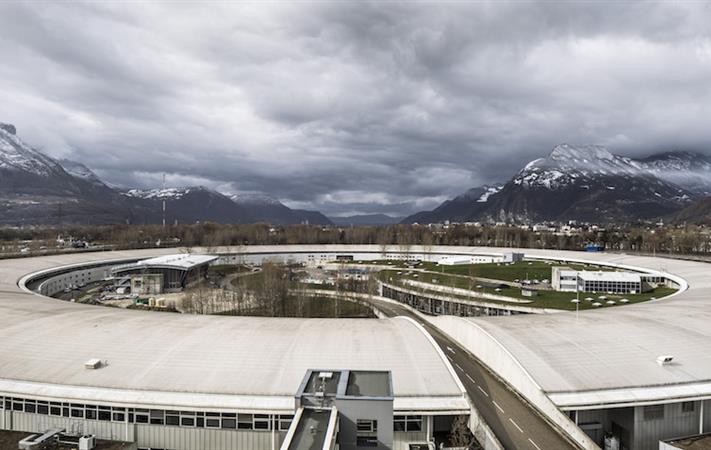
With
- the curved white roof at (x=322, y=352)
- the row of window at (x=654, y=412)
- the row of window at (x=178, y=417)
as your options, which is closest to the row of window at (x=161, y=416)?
the row of window at (x=178, y=417)

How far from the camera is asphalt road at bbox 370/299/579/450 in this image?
20.2m

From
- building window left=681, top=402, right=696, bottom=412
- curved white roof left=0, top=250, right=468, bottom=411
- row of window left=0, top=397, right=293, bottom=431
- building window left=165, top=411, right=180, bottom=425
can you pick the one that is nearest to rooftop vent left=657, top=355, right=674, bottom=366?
building window left=681, top=402, right=696, bottom=412

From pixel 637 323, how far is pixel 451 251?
97768 mm

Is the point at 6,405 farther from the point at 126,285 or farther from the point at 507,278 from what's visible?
the point at 507,278

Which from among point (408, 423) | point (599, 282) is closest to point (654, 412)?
point (408, 423)

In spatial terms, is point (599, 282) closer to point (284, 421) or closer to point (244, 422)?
point (284, 421)

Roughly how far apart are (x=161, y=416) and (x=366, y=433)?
34.8 feet

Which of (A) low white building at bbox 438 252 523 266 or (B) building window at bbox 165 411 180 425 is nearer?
(B) building window at bbox 165 411 180 425

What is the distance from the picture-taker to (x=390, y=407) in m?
16.3

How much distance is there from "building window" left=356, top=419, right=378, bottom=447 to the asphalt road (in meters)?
7.32

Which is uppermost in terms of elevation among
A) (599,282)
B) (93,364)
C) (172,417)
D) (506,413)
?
(93,364)

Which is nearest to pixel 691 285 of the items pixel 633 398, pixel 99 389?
pixel 633 398

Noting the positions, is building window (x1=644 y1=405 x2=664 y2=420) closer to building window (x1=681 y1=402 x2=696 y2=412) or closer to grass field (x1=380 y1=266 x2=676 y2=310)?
building window (x1=681 y1=402 x2=696 y2=412)

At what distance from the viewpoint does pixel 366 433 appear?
16359 mm
